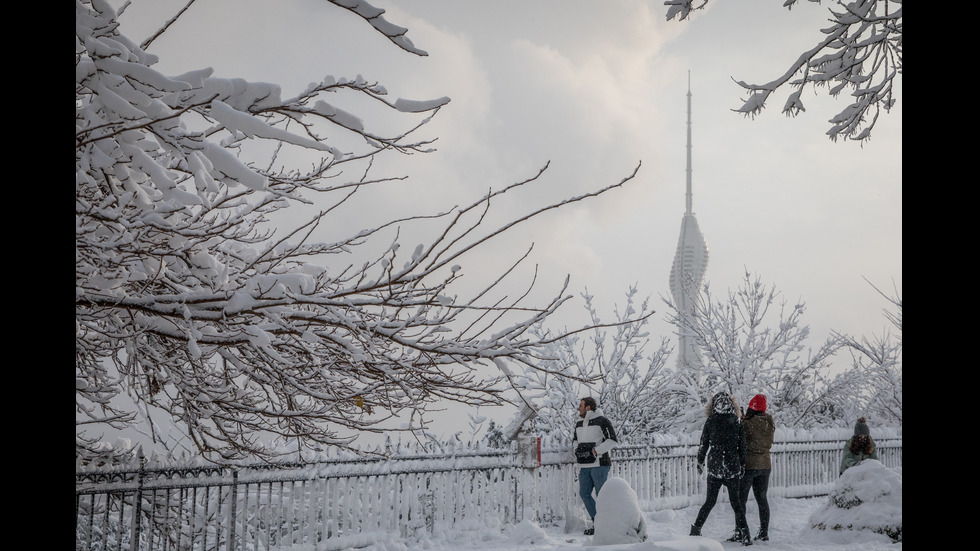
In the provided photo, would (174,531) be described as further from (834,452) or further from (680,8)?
(834,452)

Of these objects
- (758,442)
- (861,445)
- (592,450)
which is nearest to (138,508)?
(592,450)

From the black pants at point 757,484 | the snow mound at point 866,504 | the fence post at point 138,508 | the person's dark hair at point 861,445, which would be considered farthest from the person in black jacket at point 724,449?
the fence post at point 138,508

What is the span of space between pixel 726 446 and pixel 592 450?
181cm

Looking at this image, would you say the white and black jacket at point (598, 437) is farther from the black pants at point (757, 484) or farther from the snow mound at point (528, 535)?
the black pants at point (757, 484)

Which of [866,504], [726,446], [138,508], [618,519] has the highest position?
[726,446]

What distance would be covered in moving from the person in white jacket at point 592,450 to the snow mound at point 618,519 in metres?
2.98

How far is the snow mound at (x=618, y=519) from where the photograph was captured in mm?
6379

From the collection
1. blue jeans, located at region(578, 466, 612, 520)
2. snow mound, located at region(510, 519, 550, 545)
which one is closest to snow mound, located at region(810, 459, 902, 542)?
blue jeans, located at region(578, 466, 612, 520)

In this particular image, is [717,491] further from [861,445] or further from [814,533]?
[861,445]

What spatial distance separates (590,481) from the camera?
978cm

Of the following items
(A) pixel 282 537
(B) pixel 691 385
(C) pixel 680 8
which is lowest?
(A) pixel 282 537

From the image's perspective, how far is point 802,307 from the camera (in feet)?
65.7
